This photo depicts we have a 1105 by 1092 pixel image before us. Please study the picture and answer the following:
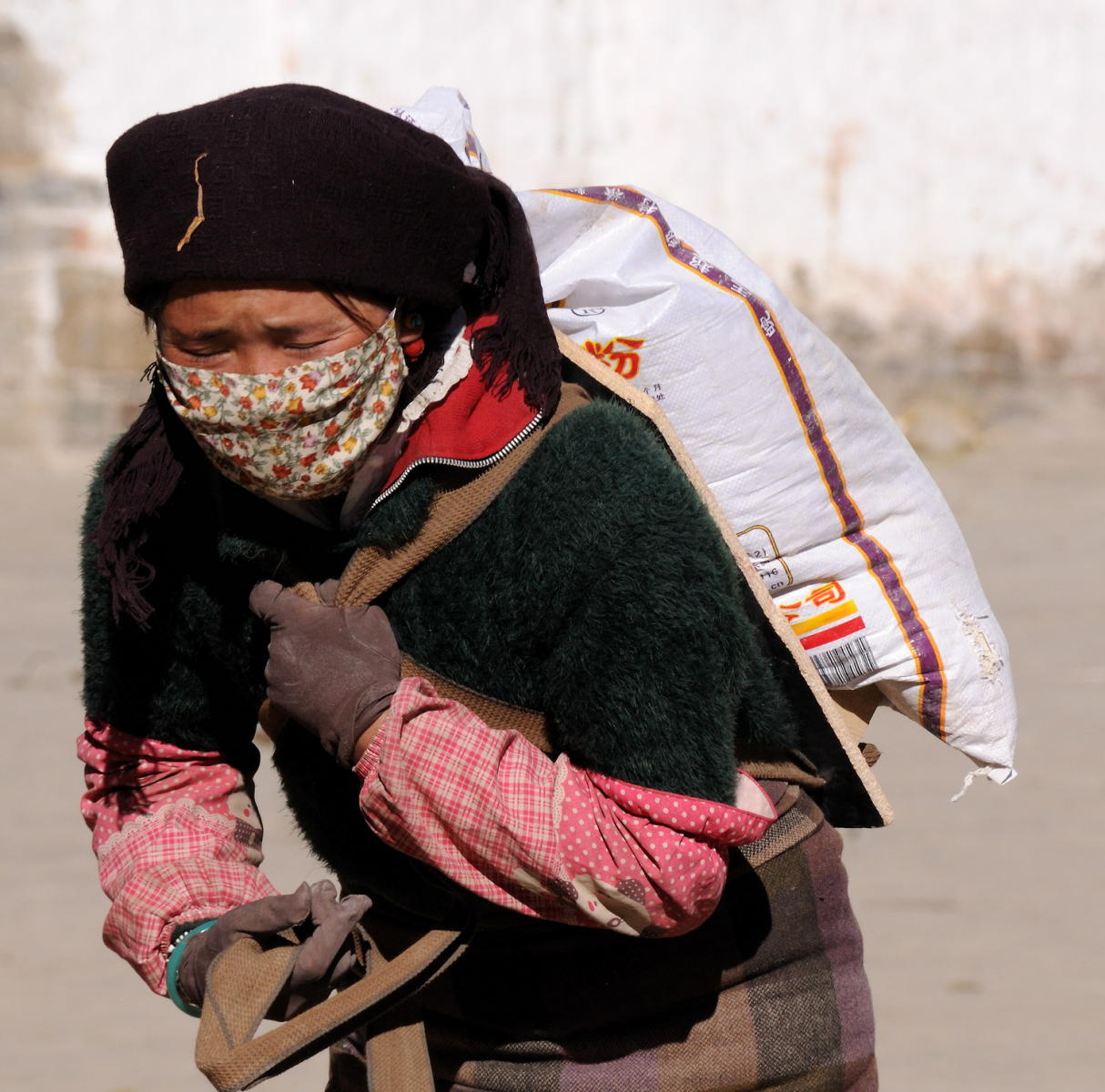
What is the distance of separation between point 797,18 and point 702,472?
9.37 metres

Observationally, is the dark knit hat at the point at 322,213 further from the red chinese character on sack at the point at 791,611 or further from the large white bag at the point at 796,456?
the red chinese character on sack at the point at 791,611

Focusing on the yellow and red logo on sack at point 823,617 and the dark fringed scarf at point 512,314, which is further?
the yellow and red logo on sack at point 823,617

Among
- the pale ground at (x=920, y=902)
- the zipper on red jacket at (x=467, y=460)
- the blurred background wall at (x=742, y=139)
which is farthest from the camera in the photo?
the blurred background wall at (x=742, y=139)

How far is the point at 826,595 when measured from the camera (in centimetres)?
184

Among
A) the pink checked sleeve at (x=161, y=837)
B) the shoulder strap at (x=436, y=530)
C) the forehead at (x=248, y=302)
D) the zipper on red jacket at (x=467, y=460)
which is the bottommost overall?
the pink checked sleeve at (x=161, y=837)

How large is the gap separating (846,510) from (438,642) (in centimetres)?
50

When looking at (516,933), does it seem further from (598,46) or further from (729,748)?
→ (598,46)

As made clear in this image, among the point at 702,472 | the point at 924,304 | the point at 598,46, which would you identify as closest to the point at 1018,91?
the point at 924,304

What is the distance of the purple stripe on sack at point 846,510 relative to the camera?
72.1 inches

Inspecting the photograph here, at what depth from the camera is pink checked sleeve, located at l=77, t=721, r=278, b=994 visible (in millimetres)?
1840

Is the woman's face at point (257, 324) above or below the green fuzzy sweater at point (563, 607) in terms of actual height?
above

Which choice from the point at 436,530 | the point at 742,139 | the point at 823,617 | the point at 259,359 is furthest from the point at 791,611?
the point at 742,139

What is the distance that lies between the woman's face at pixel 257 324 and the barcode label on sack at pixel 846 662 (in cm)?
61

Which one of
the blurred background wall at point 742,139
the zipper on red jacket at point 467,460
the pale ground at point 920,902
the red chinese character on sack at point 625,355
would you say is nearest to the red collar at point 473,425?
the zipper on red jacket at point 467,460
